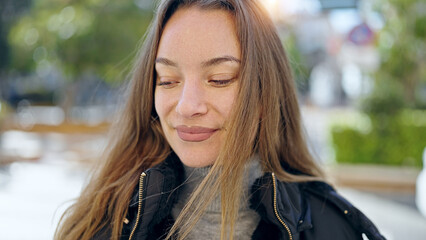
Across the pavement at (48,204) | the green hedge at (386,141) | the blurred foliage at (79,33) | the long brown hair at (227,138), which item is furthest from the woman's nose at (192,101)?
the blurred foliage at (79,33)

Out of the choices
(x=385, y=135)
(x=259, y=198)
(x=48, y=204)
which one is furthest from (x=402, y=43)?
(x=259, y=198)

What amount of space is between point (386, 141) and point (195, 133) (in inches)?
279

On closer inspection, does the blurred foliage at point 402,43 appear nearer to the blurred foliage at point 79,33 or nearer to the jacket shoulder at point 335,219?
the blurred foliage at point 79,33

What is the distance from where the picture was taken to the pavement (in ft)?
16.6

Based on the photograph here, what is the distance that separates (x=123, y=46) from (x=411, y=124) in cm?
925

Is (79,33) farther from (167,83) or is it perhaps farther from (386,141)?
(167,83)

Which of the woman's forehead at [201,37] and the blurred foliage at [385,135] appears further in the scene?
the blurred foliage at [385,135]

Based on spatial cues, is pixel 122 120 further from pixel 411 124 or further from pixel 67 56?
pixel 67 56

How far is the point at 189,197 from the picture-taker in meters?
1.52

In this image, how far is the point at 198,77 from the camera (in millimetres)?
1378

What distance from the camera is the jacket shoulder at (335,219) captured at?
1573 mm

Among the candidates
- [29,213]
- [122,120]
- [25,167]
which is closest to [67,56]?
[25,167]

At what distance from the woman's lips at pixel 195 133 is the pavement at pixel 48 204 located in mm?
2785

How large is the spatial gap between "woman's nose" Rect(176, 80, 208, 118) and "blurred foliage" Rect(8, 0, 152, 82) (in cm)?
1120
